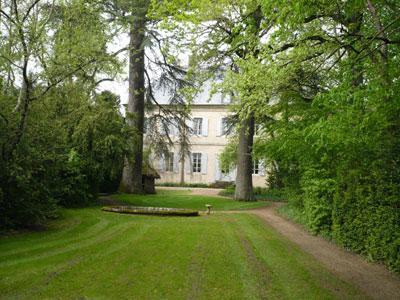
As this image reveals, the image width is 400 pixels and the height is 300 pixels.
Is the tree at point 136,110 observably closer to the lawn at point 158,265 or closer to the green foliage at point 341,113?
the green foliage at point 341,113

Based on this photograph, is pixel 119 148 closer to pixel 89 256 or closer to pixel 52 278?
pixel 89 256

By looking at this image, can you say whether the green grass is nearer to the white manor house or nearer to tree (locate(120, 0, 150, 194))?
tree (locate(120, 0, 150, 194))

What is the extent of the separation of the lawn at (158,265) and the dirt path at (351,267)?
0.90 ft

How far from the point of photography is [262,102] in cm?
1203

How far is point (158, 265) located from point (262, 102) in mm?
6861

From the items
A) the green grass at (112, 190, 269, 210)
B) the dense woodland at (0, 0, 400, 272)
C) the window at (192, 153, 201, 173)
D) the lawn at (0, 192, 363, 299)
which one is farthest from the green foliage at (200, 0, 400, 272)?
the window at (192, 153, 201, 173)

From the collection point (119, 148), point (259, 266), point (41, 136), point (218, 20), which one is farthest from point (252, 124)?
point (259, 266)

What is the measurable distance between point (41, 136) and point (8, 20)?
288cm

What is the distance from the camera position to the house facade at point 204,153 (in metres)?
34.6

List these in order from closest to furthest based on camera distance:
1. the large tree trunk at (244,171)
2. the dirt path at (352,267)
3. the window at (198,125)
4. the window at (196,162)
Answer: the dirt path at (352,267) < the large tree trunk at (244,171) < the window at (196,162) < the window at (198,125)

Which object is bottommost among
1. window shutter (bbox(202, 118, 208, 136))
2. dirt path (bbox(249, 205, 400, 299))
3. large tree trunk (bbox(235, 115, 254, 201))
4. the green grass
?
dirt path (bbox(249, 205, 400, 299))

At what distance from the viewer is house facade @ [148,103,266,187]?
34.6 metres

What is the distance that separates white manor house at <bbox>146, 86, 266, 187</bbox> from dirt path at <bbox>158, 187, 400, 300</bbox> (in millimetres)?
23436

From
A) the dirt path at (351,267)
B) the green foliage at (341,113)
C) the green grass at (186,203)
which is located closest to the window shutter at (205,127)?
the green grass at (186,203)
